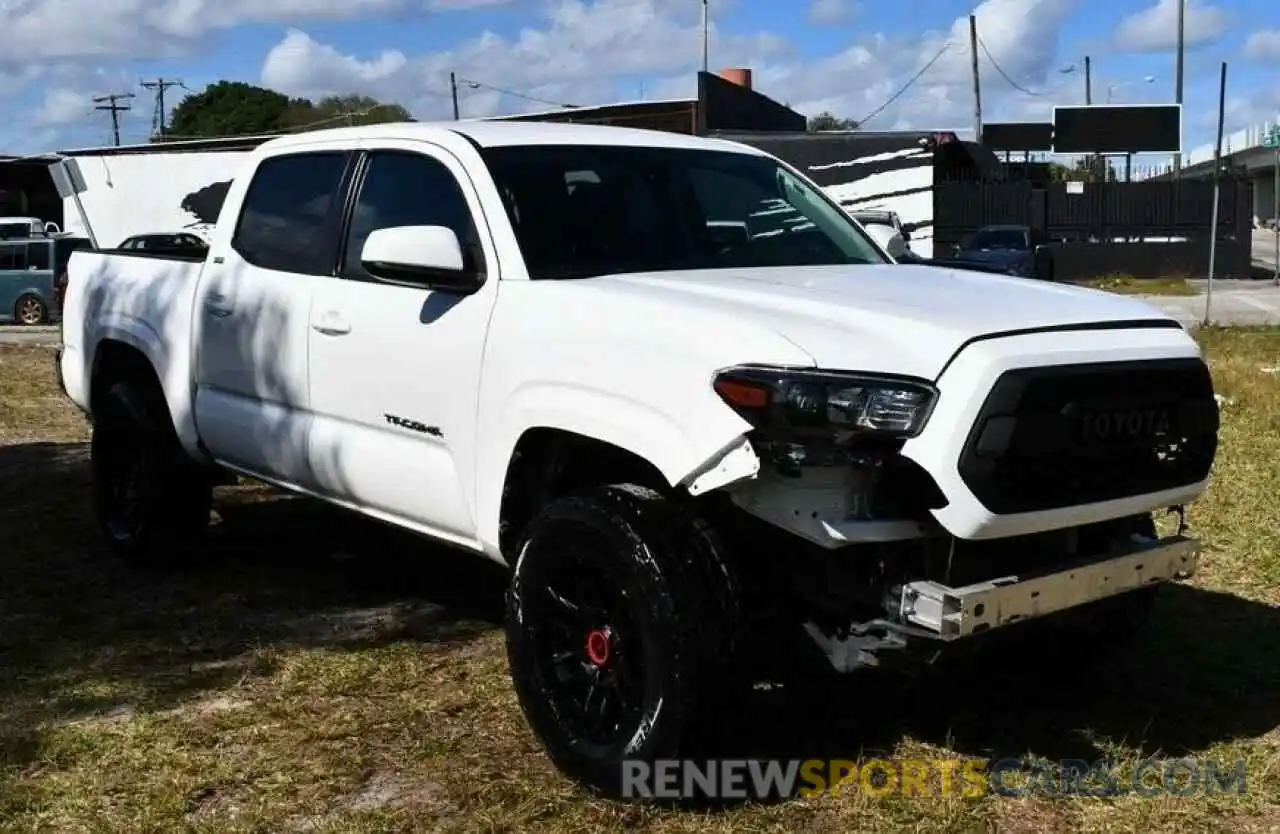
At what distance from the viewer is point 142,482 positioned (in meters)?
6.35

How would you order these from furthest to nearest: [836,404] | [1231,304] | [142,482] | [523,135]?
1. [1231,304]
2. [142,482]
3. [523,135]
4. [836,404]

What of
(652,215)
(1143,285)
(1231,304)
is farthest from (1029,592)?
(1143,285)

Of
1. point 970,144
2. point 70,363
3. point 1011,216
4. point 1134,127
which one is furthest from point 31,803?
point 1134,127

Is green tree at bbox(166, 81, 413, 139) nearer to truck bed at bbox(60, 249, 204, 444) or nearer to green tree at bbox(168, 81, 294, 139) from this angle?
green tree at bbox(168, 81, 294, 139)

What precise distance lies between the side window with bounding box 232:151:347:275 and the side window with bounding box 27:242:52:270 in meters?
22.3

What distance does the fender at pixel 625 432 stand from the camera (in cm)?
352

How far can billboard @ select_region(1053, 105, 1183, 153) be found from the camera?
4406 cm

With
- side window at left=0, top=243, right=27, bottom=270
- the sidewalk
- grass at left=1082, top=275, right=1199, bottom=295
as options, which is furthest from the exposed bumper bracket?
grass at left=1082, top=275, right=1199, bottom=295

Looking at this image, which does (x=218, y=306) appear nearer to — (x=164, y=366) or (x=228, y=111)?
(x=164, y=366)

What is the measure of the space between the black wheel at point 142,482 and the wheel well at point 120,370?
6 centimetres

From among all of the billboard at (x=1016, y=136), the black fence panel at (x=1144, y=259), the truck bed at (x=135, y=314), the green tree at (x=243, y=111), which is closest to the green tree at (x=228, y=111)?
the green tree at (x=243, y=111)

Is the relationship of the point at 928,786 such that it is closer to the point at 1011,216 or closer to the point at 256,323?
the point at 256,323

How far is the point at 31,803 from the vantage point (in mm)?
3988

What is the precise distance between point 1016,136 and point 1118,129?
14.4 m
